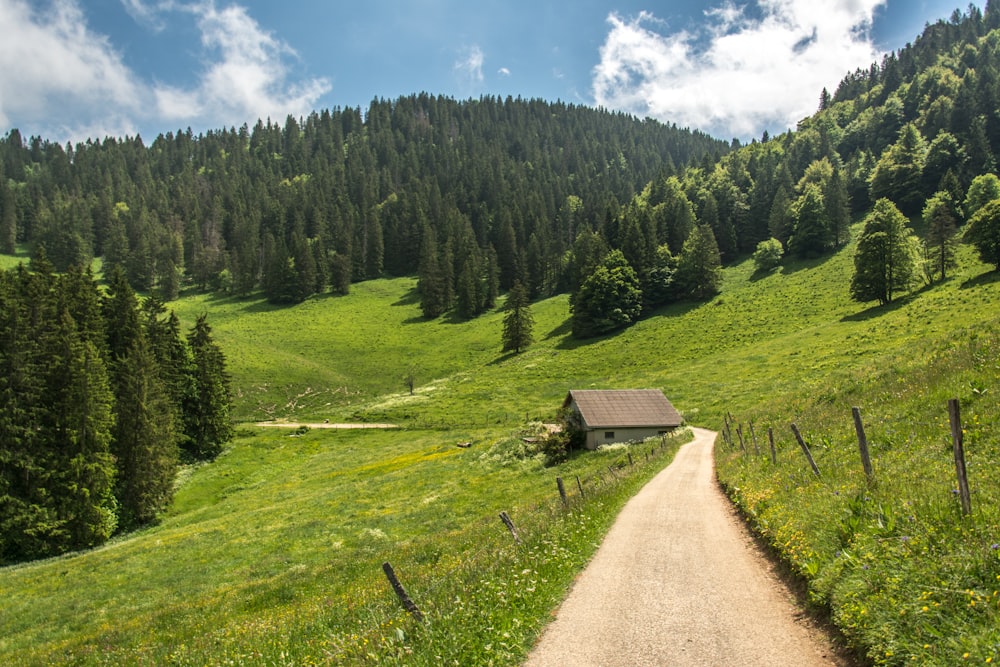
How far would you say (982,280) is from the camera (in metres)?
64.9

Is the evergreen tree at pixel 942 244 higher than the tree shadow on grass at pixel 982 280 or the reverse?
higher

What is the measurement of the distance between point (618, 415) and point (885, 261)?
178ft

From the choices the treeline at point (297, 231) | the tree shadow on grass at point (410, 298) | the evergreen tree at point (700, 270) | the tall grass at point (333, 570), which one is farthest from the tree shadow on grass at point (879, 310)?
the tree shadow on grass at point (410, 298)

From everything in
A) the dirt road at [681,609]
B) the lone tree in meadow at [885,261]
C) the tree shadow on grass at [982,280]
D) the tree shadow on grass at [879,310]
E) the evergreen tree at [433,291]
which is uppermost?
the evergreen tree at [433,291]

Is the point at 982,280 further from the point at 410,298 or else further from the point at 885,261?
the point at 410,298

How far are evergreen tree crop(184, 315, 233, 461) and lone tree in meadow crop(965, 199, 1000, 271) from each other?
95354 mm

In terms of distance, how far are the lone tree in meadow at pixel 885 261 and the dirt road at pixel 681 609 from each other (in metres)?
76.4

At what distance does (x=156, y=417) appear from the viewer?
43.2m

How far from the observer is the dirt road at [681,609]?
7.60 meters

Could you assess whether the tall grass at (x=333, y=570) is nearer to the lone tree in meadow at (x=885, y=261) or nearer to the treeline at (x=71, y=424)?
the treeline at (x=71, y=424)

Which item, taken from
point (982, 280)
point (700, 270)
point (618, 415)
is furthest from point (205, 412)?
point (982, 280)

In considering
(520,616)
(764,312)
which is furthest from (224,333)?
(520,616)

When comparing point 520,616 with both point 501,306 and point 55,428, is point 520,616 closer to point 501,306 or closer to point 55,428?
point 55,428

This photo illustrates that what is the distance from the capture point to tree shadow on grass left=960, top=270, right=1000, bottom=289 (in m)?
63.0
